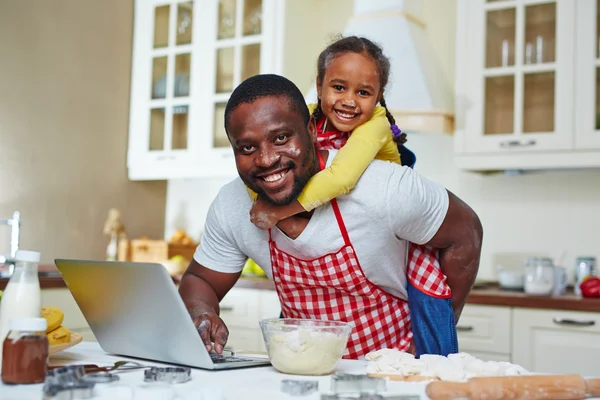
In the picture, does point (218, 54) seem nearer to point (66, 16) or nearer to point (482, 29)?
point (66, 16)

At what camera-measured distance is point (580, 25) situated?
295 cm

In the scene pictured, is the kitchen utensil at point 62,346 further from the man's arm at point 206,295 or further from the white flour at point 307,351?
the white flour at point 307,351

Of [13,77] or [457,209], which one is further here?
[13,77]

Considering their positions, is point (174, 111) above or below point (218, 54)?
below

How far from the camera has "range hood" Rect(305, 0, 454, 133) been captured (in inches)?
123

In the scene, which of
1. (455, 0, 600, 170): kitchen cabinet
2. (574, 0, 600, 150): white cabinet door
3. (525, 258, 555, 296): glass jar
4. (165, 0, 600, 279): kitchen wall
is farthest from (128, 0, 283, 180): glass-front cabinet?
(525, 258, 555, 296): glass jar

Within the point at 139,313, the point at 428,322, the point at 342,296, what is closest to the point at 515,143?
the point at 428,322

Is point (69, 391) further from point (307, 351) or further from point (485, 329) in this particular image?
point (485, 329)

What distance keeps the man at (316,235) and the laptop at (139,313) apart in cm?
12

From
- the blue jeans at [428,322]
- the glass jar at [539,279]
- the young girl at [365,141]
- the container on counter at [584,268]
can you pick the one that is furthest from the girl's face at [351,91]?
the container on counter at [584,268]

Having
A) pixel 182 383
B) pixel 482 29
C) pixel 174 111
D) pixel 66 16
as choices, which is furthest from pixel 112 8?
pixel 182 383

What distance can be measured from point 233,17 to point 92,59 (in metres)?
0.77

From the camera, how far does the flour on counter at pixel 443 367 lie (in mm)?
1105

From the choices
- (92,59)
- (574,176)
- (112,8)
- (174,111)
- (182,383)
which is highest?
(112,8)
